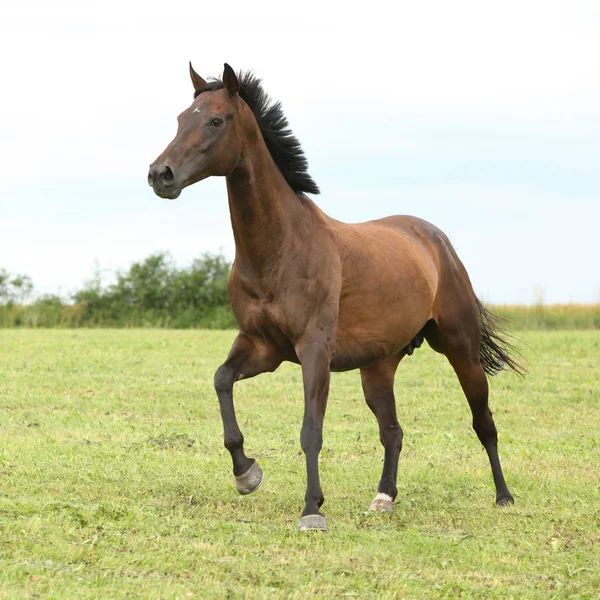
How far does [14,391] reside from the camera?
44.0 ft

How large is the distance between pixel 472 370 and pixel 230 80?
3289 millimetres

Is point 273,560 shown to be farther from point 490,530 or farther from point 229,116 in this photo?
point 229,116

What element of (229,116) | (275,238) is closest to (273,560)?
(275,238)

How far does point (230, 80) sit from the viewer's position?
6363mm

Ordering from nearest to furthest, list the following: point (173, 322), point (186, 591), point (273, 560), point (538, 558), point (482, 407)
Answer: point (186, 591) < point (273, 560) < point (538, 558) < point (482, 407) < point (173, 322)

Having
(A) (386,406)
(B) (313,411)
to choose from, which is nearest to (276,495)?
(A) (386,406)

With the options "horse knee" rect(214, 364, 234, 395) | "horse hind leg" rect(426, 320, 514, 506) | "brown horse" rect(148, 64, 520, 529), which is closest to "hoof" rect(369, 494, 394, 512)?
"brown horse" rect(148, 64, 520, 529)

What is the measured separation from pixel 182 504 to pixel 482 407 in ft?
8.95

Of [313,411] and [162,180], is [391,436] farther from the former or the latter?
[162,180]

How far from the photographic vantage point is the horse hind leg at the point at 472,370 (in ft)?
26.5

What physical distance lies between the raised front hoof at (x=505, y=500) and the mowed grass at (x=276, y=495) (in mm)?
159

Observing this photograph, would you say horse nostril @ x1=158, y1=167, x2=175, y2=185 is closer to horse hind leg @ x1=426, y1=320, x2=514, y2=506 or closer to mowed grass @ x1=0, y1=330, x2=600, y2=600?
mowed grass @ x1=0, y1=330, x2=600, y2=600

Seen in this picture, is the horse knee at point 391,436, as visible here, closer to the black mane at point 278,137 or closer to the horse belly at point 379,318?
the horse belly at point 379,318

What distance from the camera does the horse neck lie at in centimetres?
652
